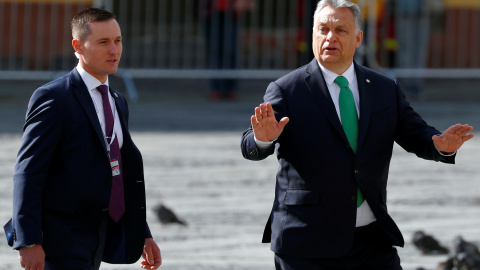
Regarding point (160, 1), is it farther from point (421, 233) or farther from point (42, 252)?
point (42, 252)

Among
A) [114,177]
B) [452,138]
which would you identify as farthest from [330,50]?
[114,177]

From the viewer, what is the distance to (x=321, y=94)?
4410 mm

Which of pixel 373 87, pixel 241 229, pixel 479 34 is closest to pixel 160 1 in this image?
pixel 479 34

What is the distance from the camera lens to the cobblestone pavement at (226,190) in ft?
23.2

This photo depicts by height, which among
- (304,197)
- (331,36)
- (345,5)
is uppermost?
(345,5)

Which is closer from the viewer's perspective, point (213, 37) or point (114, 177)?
point (114, 177)

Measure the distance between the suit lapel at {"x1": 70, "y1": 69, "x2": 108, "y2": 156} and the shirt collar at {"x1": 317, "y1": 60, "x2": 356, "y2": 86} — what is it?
0.90 m

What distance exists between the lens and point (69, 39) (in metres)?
15.9

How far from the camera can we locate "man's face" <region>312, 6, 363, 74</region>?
4.39 m

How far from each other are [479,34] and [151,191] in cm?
956

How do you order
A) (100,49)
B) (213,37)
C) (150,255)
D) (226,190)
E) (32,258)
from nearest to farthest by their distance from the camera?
1. (32,258)
2. (100,49)
3. (150,255)
4. (226,190)
5. (213,37)

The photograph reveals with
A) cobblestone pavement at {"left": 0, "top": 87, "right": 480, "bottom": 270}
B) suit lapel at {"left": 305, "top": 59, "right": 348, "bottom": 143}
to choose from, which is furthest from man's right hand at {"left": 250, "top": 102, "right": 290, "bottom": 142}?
cobblestone pavement at {"left": 0, "top": 87, "right": 480, "bottom": 270}

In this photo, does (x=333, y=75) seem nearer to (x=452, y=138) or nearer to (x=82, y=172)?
(x=452, y=138)

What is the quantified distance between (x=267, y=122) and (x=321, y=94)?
1.17 ft
